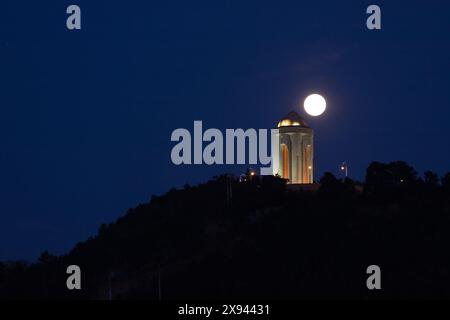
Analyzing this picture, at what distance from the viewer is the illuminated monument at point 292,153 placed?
249 feet

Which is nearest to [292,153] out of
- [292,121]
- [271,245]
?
[292,121]

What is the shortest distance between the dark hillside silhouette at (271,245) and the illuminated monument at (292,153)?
2424 millimetres

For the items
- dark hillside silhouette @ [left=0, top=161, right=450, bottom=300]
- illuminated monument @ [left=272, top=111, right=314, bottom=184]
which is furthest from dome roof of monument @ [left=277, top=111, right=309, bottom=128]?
dark hillside silhouette @ [left=0, top=161, right=450, bottom=300]

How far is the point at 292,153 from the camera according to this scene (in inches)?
2990

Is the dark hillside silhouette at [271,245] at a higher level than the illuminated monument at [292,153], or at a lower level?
lower

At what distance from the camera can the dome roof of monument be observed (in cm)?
7662

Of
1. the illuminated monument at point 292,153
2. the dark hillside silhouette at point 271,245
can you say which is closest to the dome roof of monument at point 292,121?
the illuminated monument at point 292,153

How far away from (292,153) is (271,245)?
1061 centimetres

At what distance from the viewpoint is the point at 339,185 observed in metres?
71.9

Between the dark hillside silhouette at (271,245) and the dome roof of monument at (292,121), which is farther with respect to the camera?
the dome roof of monument at (292,121)

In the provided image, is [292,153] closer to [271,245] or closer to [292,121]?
[292,121]

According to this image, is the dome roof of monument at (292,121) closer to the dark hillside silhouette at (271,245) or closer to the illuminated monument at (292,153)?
the illuminated monument at (292,153)
